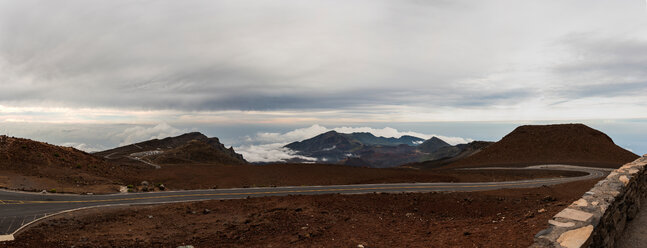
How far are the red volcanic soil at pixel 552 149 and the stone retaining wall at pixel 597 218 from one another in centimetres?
7156

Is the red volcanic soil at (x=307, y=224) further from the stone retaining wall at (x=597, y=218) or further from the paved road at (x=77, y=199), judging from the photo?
the paved road at (x=77, y=199)

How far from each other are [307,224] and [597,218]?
12.3m

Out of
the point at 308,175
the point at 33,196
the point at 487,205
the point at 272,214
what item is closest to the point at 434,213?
the point at 487,205

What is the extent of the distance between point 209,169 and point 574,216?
5012cm

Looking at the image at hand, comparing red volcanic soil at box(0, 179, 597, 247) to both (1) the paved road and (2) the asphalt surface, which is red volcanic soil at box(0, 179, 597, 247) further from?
(1) the paved road

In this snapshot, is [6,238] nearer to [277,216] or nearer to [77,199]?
[77,199]

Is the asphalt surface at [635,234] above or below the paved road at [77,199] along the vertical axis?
above

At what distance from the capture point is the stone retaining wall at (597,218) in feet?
19.6

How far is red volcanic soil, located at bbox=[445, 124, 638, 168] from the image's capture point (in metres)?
74.8

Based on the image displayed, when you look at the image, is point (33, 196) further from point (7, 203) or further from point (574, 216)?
point (574, 216)

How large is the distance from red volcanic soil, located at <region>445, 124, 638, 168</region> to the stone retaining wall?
7156 cm

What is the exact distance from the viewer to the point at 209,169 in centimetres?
5031

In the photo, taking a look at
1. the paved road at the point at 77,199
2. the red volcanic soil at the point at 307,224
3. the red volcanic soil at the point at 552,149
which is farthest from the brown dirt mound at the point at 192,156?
the red volcanic soil at the point at 552,149

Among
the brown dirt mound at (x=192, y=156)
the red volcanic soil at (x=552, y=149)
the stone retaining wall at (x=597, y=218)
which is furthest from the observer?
the brown dirt mound at (x=192, y=156)
